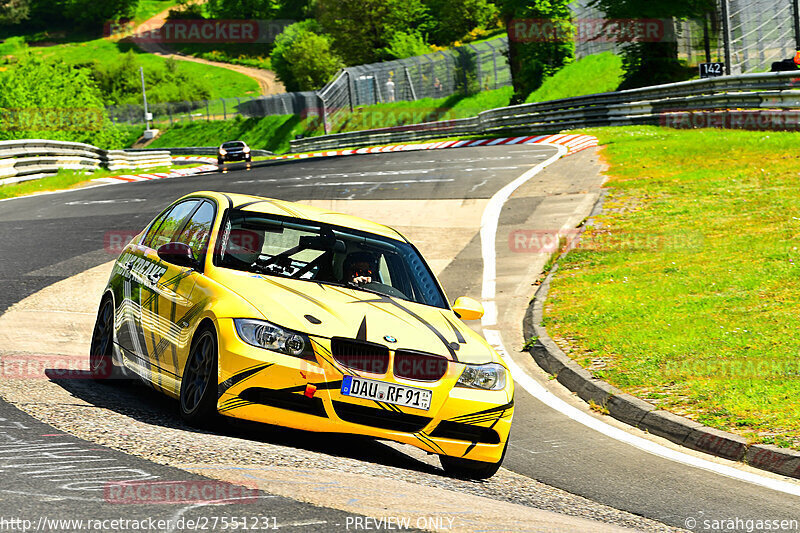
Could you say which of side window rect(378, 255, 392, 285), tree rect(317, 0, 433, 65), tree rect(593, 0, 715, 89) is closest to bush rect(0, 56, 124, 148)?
tree rect(593, 0, 715, 89)

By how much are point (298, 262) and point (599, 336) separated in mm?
4937

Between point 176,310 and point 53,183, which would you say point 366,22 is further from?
point 176,310

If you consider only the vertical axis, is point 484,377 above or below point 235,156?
below

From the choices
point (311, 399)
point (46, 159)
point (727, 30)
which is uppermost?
point (727, 30)

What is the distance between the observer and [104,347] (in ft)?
26.7

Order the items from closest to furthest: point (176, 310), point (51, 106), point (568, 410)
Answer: point (176, 310), point (568, 410), point (51, 106)

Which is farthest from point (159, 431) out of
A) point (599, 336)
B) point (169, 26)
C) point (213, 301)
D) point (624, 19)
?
point (169, 26)

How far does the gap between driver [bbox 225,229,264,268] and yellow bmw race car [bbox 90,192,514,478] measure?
1 cm

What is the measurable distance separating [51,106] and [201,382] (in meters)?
56.4

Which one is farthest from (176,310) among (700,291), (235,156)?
(235,156)

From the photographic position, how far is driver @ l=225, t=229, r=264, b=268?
712 centimetres

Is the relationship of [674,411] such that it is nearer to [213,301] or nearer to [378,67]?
[213,301]

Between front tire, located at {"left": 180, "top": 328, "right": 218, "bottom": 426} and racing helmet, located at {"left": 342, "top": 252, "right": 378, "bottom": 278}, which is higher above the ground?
racing helmet, located at {"left": 342, "top": 252, "right": 378, "bottom": 278}

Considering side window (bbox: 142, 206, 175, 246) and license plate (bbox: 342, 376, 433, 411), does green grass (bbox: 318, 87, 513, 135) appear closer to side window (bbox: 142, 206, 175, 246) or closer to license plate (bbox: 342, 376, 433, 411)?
side window (bbox: 142, 206, 175, 246)
